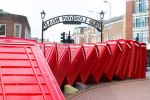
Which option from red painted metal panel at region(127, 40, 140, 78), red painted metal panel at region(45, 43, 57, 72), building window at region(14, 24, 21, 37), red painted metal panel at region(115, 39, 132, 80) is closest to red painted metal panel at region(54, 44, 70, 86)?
red painted metal panel at region(45, 43, 57, 72)

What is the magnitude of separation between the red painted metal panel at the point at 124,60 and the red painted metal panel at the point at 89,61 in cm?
294

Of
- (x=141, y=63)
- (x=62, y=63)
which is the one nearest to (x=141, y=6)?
(x=141, y=63)

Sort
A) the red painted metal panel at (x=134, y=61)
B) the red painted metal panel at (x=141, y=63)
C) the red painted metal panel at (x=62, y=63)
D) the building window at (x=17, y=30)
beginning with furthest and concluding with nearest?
the building window at (x=17, y=30), the red painted metal panel at (x=141, y=63), the red painted metal panel at (x=134, y=61), the red painted metal panel at (x=62, y=63)

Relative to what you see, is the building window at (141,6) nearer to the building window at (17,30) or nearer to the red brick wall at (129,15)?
the red brick wall at (129,15)

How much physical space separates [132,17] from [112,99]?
51857 mm

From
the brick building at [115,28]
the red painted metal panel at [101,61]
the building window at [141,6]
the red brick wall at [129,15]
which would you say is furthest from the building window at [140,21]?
the red painted metal panel at [101,61]

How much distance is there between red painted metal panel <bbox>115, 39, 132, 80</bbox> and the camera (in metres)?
25.0

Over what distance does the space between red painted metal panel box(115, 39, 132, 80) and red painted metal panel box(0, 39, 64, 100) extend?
19.1 meters

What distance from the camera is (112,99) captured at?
48.9 ft

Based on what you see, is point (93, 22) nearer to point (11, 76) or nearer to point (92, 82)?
point (92, 82)

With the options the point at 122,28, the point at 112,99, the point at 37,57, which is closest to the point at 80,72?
the point at 112,99

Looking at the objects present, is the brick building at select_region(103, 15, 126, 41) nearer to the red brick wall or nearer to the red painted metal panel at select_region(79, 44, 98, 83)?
the red brick wall

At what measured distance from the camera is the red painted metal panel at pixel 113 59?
23875 millimetres

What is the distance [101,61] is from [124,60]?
284 centimetres
